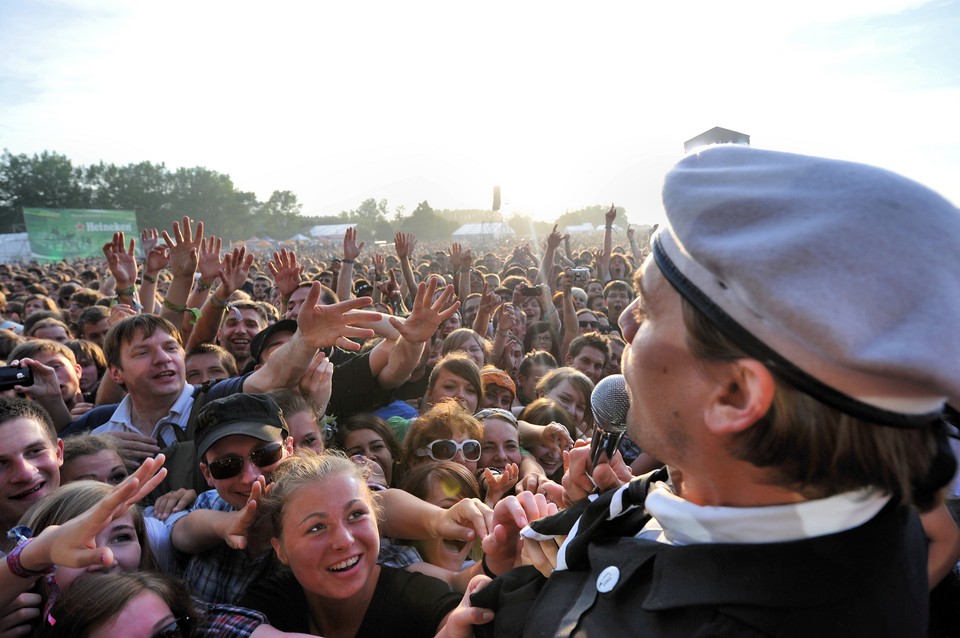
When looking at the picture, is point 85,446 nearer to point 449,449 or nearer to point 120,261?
point 449,449

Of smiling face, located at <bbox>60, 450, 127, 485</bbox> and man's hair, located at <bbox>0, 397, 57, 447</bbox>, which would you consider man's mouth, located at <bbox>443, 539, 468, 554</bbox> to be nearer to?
smiling face, located at <bbox>60, 450, 127, 485</bbox>

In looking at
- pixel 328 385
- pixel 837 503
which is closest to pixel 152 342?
pixel 328 385

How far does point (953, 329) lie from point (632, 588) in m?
0.61

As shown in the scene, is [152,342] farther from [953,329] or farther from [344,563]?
[953,329]

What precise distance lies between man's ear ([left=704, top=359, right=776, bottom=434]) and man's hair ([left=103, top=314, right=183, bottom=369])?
3633mm

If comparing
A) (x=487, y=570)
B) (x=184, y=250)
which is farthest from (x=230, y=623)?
(x=184, y=250)

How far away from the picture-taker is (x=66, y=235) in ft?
124

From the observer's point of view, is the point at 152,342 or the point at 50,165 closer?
the point at 152,342

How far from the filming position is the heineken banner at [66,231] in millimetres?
36625

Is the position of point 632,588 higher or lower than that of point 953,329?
lower

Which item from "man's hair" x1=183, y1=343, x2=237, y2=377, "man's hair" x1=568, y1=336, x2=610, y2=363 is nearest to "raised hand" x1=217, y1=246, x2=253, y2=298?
"man's hair" x1=183, y1=343, x2=237, y2=377

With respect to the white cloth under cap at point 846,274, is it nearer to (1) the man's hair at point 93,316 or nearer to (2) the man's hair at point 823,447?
(2) the man's hair at point 823,447

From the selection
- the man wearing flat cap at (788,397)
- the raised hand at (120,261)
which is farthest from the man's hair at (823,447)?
the raised hand at (120,261)

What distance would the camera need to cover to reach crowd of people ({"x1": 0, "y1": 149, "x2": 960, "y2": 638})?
34.1 inches
